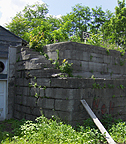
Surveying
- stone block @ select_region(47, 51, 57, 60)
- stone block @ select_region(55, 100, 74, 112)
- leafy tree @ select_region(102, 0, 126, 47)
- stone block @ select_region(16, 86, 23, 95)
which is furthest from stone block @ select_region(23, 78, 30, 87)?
leafy tree @ select_region(102, 0, 126, 47)

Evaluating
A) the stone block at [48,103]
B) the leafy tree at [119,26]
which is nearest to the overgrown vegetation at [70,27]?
the leafy tree at [119,26]

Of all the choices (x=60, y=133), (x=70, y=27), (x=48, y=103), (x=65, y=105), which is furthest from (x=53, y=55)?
(x=70, y=27)

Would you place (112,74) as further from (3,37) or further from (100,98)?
(3,37)

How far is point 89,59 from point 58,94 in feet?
9.17

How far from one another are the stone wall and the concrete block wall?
0.37 m

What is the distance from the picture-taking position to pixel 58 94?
22.4 feet

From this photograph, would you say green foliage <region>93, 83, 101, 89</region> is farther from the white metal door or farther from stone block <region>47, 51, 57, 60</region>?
the white metal door

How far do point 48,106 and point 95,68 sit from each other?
10.7 feet

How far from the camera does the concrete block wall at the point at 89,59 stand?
8203mm

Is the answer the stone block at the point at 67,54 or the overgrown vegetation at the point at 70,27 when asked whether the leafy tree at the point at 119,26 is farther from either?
the stone block at the point at 67,54

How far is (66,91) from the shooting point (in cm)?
669

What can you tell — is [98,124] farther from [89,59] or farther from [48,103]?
[89,59]

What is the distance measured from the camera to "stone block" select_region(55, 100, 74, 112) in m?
6.61

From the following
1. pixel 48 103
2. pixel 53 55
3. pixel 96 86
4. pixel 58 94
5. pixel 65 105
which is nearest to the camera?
pixel 65 105
